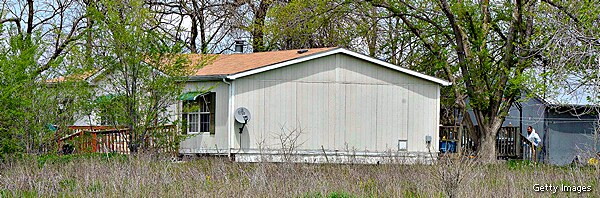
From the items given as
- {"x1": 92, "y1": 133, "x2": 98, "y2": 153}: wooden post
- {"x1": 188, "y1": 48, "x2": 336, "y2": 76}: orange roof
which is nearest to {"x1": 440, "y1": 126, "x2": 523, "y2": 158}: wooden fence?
{"x1": 188, "y1": 48, "x2": 336, "y2": 76}: orange roof

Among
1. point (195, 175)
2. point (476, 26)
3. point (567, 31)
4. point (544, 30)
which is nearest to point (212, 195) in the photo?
point (195, 175)

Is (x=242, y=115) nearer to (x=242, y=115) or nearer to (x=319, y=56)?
(x=242, y=115)

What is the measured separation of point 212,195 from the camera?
10852 mm

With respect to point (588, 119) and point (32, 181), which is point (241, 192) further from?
point (588, 119)

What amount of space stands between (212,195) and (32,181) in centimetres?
338

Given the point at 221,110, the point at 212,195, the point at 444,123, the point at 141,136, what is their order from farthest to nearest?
the point at 444,123
the point at 221,110
the point at 141,136
the point at 212,195

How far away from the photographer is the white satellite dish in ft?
66.4

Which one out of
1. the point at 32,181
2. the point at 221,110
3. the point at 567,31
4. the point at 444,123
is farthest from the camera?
the point at 444,123

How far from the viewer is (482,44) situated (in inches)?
914

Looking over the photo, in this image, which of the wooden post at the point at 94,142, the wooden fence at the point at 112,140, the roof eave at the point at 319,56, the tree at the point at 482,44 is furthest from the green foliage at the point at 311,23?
the wooden post at the point at 94,142

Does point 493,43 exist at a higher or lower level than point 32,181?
higher

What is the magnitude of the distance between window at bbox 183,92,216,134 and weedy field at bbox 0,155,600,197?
18.9 ft

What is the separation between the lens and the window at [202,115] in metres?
21.1

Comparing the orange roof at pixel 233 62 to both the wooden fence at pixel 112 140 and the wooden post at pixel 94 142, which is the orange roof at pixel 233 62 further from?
the wooden post at pixel 94 142
